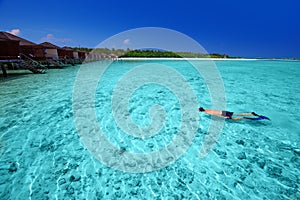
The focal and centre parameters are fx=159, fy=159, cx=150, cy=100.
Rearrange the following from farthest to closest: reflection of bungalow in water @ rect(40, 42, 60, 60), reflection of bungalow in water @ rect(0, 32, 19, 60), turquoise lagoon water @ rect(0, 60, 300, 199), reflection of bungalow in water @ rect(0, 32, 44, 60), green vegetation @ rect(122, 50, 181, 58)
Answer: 1. green vegetation @ rect(122, 50, 181, 58)
2. reflection of bungalow in water @ rect(40, 42, 60, 60)
3. reflection of bungalow in water @ rect(0, 32, 44, 60)
4. reflection of bungalow in water @ rect(0, 32, 19, 60)
5. turquoise lagoon water @ rect(0, 60, 300, 199)

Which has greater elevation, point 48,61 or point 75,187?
point 48,61

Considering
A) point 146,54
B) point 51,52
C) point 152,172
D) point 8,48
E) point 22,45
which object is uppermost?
point 22,45

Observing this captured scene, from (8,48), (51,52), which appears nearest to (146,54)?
(51,52)

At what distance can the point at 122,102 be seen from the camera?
8.20m

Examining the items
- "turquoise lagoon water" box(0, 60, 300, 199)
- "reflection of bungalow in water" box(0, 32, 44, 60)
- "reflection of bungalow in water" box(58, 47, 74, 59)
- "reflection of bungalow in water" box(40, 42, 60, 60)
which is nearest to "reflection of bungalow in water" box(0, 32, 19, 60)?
"reflection of bungalow in water" box(0, 32, 44, 60)

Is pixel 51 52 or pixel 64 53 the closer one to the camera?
pixel 51 52

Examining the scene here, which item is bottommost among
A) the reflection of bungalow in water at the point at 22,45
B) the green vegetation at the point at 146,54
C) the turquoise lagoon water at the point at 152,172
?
the turquoise lagoon water at the point at 152,172

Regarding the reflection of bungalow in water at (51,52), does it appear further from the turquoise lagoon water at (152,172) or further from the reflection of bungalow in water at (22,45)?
the turquoise lagoon water at (152,172)

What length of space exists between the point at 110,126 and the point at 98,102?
9.97 ft

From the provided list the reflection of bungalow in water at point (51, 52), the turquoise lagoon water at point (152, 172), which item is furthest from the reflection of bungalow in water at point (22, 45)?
the turquoise lagoon water at point (152, 172)

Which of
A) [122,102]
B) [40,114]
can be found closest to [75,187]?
[40,114]

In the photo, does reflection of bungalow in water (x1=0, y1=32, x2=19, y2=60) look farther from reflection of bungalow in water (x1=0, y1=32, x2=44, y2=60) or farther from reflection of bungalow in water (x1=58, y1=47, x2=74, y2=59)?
reflection of bungalow in water (x1=58, y1=47, x2=74, y2=59)

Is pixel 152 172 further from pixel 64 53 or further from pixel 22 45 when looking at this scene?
pixel 64 53

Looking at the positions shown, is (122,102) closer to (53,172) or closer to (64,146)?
(64,146)
